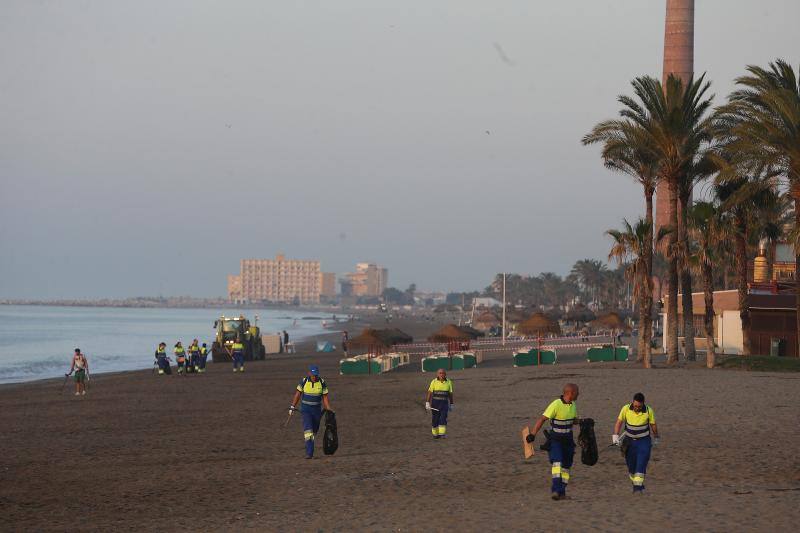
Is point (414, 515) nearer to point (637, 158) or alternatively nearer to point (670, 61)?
point (637, 158)

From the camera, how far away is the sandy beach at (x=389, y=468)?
11.9m

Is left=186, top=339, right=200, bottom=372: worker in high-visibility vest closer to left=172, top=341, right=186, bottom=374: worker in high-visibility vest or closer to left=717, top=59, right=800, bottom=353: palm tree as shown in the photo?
left=172, top=341, right=186, bottom=374: worker in high-visibility vest

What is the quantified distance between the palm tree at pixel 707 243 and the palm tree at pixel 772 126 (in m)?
2.59

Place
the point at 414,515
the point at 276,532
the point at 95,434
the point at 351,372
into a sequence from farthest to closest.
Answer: the point at 351,372 → the point at 95,434 → the point at 414,515 → the point at 276,532

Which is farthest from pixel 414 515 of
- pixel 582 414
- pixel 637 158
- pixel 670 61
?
pixel 670 61

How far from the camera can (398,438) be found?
1966 cm

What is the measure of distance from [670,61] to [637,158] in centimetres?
5371

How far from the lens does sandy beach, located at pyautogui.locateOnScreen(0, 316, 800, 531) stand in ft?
39.2

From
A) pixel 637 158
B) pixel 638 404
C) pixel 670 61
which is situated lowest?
pixel 638 404

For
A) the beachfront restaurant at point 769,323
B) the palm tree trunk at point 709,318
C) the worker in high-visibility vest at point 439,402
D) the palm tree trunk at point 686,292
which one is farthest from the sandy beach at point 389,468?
the beachfront restaurant at point 769,323

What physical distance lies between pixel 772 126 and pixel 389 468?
21.8 m

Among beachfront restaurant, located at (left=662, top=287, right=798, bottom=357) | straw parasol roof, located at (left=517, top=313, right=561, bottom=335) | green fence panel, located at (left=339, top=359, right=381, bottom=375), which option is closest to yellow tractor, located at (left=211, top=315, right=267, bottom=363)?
green fence panel, located at (left=339, top=359, right=381, bottom=375)

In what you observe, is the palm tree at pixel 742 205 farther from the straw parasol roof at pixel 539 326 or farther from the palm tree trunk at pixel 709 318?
the straw parasol roof at pixel 539 326

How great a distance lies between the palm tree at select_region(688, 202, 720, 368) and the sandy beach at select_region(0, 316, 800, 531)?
684 centimetres
